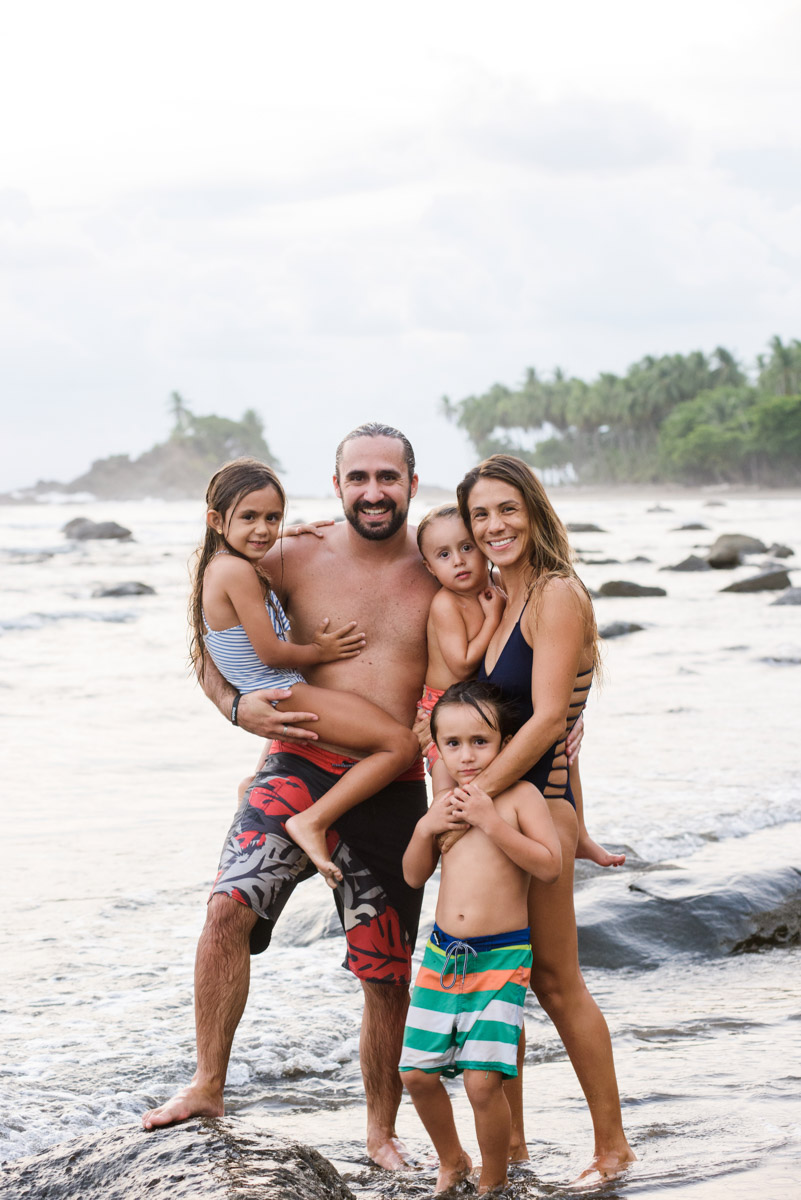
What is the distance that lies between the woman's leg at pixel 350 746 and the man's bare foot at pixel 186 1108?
74cm

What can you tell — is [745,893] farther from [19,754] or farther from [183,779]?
[19,754]

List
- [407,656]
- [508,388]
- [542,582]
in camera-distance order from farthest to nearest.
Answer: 1. [508,388]
2. [407,656]
3. [542,582]

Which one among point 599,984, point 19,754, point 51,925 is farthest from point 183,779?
point 599,984

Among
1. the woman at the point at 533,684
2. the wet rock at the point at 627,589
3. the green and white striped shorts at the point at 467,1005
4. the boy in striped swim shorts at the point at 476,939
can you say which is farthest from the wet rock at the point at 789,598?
the green and white striped shorts at the point at 467,1005

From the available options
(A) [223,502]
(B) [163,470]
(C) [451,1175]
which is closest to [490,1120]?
(C) [451,1175]

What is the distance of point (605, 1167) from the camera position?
137 inches

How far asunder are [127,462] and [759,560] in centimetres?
12905

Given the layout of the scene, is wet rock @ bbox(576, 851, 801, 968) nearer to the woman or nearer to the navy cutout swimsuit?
the woman

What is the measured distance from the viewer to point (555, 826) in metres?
3.52

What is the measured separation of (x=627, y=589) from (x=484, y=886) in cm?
1771

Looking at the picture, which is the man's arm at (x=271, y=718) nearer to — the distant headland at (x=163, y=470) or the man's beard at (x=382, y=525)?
the man's beard at (x=382, y=525)

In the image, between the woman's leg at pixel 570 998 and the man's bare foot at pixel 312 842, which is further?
the man's bare foot at pixel 312 842

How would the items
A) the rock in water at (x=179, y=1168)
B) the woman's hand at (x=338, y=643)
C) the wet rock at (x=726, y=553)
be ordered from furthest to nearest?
the wet rock at (x=726, y=553), the woman's hand at (x=338, y=643), the rock in water at (x=179, y=1168)

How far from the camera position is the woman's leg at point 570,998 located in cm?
352
